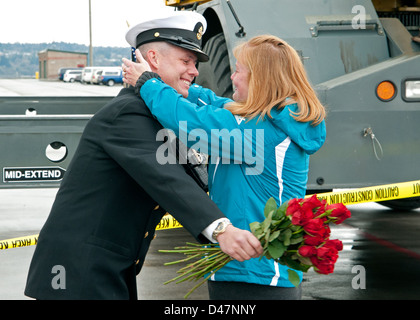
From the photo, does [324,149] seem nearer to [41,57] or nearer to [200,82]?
[200,82]

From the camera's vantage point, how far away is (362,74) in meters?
4.84

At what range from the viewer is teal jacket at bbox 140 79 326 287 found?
258cm

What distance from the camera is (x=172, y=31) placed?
273 centimetres

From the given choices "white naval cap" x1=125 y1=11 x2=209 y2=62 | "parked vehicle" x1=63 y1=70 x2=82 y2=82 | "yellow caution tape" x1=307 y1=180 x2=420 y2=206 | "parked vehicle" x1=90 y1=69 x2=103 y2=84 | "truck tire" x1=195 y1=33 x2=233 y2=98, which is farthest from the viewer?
"parked vehicle" x1=63 y1=70 x2=82 y2=82

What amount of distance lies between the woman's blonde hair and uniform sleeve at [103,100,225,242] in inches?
17.1

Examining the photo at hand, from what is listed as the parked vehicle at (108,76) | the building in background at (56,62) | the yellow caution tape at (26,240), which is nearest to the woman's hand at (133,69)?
the yellow caution tape at (26,240)

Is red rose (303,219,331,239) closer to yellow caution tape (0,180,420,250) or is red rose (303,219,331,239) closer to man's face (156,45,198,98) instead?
man's face (156,45,198,98)

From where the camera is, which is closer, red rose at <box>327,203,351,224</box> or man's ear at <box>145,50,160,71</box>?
red rose at <box>327,203,351,224</box>

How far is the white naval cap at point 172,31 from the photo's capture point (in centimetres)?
271

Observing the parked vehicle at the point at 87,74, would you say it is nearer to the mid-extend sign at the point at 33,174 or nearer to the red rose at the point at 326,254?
the mid-extend sign at the point at 33,174

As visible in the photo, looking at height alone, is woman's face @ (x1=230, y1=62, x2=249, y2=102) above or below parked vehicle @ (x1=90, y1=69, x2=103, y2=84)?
below

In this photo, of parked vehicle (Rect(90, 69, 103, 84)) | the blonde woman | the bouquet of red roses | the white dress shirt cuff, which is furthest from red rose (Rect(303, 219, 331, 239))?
parked vehicle (Rect(90, 69, 103, 84))

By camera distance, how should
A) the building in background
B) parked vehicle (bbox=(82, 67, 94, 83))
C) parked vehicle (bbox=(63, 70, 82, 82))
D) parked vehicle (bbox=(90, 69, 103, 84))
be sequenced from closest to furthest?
parked vehicle (bbox=(90, 69, 103, 84))
parked vehicle (bbox=(82, 67, 94, 83))
parked vehicle (bbox=(63, 70, 82, 82))
the building in background
